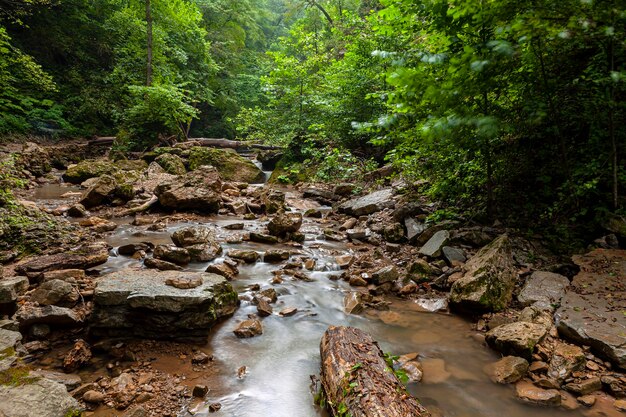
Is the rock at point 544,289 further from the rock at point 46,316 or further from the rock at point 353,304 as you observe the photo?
the rock at point 46,316

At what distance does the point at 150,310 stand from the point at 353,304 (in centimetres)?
242

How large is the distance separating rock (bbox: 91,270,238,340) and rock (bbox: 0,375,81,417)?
0.98 metres

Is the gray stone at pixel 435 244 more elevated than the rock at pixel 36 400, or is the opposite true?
the gray stone at pixel 435 244

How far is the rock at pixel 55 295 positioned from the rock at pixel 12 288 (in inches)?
6.7

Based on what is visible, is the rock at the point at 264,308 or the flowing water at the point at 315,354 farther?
the rock at the point at 264,308

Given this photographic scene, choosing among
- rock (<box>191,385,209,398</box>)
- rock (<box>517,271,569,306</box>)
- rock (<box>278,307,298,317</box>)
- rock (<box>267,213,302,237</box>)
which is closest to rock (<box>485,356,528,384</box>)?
A: rock (<box>517,271,569,306</box>)

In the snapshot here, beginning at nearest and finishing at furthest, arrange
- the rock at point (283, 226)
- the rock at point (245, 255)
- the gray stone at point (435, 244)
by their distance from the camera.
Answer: the gray stone at point (435, 244) → the rock at point (245, 255) → the rock at point (283, 226)

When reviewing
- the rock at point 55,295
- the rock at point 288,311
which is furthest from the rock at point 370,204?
the rock at point 55,295

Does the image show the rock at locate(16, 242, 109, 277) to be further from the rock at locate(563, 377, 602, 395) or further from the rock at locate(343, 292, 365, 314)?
the rock at locate(563, 377, 602, 395)

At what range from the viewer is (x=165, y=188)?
27.5 feet

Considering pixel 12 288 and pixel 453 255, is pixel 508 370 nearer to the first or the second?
pixel 453 255

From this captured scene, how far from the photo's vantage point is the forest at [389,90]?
361cm

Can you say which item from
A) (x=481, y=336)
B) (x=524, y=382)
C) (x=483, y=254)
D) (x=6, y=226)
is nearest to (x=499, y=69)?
(x=483, y=254)

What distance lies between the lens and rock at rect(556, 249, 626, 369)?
2.96 meters
